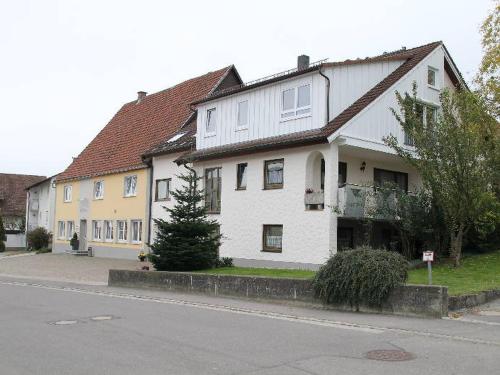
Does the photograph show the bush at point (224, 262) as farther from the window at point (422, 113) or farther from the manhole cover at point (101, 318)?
the manhole cover at point (101, 318)

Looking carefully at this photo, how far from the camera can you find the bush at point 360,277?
13203 mm

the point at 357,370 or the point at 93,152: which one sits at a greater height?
the point at 93,152

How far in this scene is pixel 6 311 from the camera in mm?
13500

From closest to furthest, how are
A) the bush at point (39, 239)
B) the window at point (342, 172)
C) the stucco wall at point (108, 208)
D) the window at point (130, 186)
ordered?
1. the window at point (342, 172)
2. the stucco wall at point (108, 208)
3. the window at point (130, 186)
4. the bush at point (39, 239)

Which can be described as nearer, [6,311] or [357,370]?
[357,370]

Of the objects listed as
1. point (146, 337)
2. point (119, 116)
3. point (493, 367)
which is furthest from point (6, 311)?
point (119, 116)

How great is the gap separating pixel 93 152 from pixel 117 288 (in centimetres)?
2308

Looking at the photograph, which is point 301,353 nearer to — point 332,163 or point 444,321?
point 444,321

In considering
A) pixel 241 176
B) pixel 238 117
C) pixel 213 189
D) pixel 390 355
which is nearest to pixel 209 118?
pixel 238 117

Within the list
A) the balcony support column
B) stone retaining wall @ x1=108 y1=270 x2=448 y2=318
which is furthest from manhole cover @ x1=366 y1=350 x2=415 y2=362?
the balcony support column

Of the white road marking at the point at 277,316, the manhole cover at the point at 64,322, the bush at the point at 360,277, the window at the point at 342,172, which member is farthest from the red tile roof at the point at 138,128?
the manhole cover at the point at 64,322

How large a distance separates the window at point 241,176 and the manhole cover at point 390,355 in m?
17.3

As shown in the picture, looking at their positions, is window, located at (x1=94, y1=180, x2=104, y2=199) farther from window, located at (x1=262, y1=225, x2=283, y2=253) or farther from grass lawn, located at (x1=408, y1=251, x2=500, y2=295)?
grass lawn, located at (x1=408, y1=251, x2=500, y2=295)

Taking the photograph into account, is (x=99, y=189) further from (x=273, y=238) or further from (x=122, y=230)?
(x=273, y=238)
